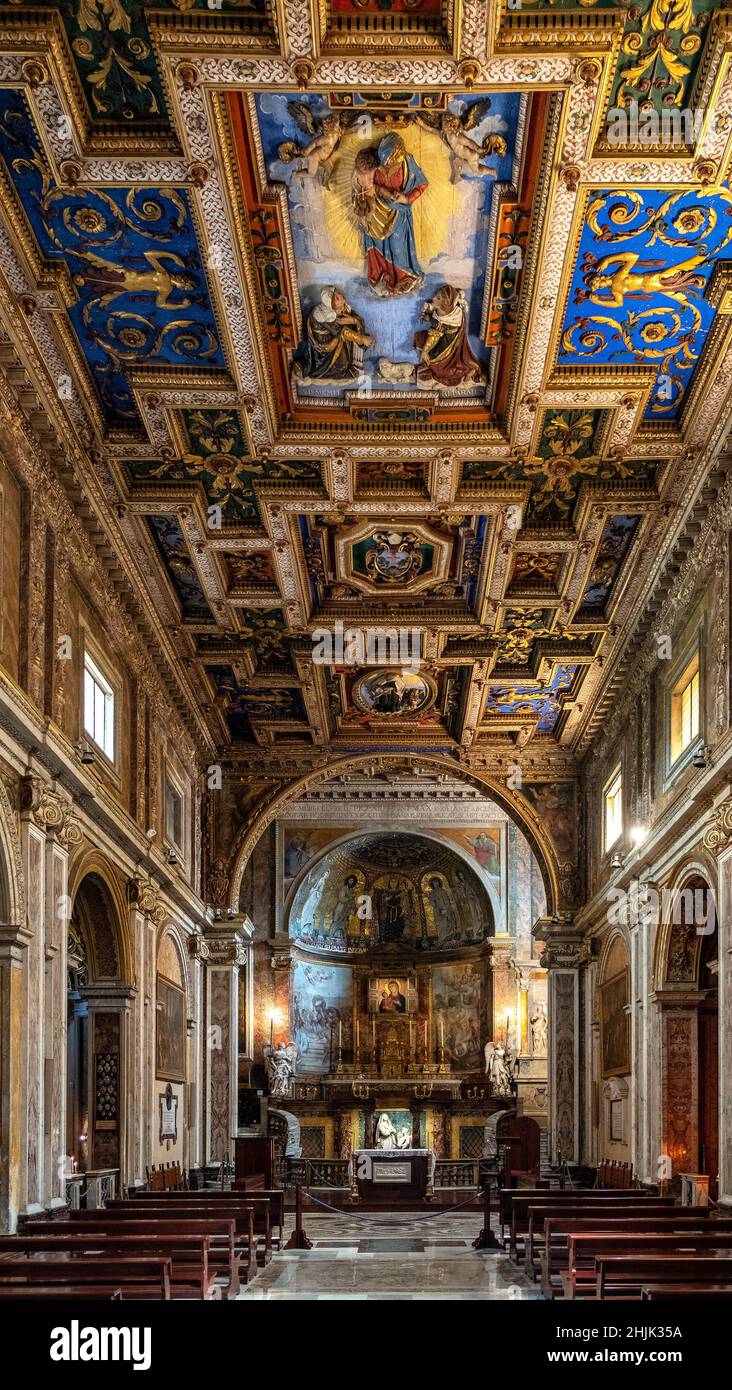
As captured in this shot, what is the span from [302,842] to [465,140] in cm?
2838

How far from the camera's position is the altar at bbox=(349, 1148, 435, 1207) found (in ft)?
82.3

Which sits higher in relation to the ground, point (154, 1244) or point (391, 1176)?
point (154, 1244)

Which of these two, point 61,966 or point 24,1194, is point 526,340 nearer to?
point 61,966

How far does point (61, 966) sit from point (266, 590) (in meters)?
7.08

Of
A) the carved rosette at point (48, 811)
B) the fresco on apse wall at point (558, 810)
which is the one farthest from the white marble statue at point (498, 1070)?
the carved rosette at point (48, 811)

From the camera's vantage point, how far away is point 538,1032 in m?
38.1

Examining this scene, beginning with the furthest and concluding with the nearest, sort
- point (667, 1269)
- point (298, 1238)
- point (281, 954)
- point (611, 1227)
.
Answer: point (281, 954), point (298, 1238), point (611, 1227), point (667, 1269)

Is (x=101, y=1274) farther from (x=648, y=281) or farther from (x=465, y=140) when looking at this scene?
(x=648, y=281)

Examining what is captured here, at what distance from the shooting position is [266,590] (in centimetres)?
2136

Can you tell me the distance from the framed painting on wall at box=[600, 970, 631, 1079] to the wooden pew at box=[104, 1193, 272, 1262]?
7.29 meters

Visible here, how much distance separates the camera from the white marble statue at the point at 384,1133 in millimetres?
38438

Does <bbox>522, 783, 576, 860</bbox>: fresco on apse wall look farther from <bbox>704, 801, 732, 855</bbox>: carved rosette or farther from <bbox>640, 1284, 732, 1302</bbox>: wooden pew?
<bbox>640, 1284, 732, 1302</bbox>: wooden pew

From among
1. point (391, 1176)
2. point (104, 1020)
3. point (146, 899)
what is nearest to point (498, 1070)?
point (391, 1176)

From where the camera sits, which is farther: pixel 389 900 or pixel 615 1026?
pixel 389 900
